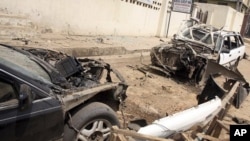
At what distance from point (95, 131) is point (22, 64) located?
3.97 ft

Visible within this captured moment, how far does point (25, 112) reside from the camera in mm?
3193

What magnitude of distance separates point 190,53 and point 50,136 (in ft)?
25.2

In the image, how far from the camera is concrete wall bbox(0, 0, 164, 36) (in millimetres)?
11093

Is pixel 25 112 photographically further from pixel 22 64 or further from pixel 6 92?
pixel 22 64

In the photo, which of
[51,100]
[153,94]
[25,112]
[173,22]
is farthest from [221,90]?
[173,22]

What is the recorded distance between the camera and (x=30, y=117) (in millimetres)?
3242

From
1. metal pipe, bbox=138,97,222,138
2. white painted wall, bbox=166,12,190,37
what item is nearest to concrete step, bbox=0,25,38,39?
metal pipe, bbox=138,97,222,138

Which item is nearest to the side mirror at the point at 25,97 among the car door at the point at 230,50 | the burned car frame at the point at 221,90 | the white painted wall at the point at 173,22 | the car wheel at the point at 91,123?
the car wheel at the point at 91,123

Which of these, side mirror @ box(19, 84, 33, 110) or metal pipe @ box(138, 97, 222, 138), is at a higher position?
side mirror @ box(19, 84, 33, 110)

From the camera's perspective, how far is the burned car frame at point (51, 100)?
10.3 feet

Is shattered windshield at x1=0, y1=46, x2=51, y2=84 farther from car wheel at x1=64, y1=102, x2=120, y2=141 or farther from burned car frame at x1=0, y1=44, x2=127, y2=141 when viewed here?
car wheel at x1=64, y1=102, x2=120, y2=141

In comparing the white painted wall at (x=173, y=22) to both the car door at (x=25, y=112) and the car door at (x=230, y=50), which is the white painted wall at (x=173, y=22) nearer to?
the car door at (x=230, y=50)

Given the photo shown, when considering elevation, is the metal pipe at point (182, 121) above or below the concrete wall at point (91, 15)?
below

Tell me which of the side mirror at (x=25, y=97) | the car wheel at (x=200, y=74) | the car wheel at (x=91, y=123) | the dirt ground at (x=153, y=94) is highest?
the side mirror at (x=25, y=97)
